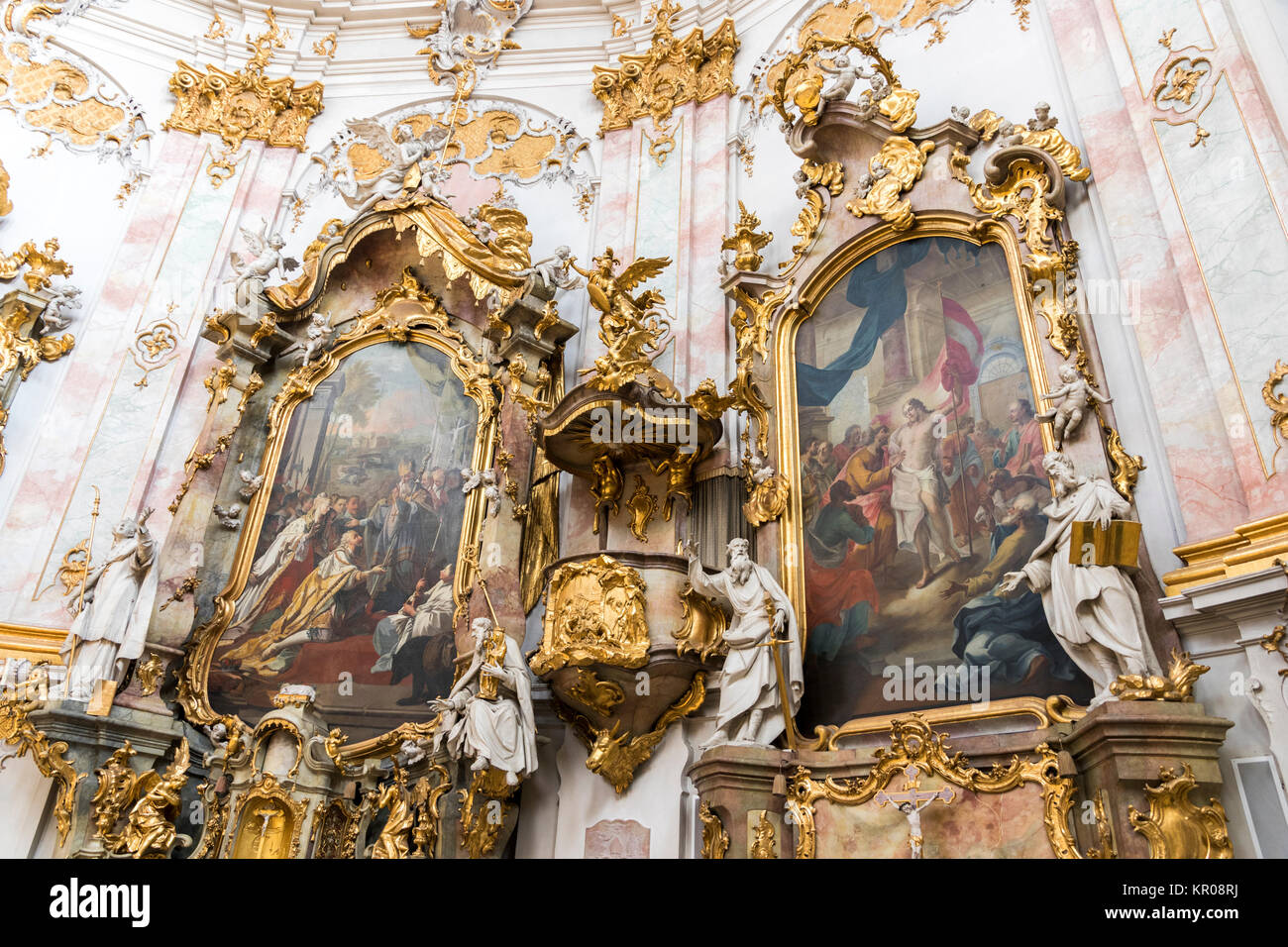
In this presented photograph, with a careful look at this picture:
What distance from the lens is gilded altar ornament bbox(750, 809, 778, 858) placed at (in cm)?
577

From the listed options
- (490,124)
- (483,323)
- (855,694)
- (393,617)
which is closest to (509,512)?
(393,617)

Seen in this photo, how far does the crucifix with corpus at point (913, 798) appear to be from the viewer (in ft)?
17.7

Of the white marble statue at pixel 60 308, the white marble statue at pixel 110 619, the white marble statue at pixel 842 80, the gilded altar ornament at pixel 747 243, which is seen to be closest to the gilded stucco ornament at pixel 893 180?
the white marble statue at pixel 842 80

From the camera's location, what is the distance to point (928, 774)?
18.3 ft

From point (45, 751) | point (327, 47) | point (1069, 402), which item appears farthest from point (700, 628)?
point (327, 47)

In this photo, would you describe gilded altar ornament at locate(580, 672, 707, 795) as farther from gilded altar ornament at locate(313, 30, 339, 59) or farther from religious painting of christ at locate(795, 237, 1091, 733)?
gilded altar ornament at locate(313, 30, 339, 59)

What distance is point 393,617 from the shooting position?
327 inches

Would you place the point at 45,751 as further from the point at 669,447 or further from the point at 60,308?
the point at 669,447

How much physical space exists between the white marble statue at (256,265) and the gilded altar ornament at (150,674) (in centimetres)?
361

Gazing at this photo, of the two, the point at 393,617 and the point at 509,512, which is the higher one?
the point at 509,512

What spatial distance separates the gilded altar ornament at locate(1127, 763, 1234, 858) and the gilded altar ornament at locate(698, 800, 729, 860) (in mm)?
2367
